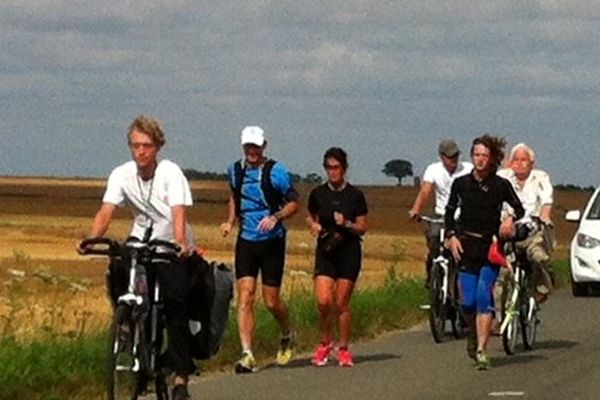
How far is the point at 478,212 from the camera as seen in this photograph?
52.4 ft

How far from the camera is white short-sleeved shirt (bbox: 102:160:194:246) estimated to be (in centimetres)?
1198

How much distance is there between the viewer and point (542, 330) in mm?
20469

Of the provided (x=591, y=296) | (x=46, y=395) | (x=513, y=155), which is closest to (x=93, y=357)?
(x=46, y=395)

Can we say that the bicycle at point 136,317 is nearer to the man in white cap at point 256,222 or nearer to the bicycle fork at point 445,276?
the man in white cap at point 256,222

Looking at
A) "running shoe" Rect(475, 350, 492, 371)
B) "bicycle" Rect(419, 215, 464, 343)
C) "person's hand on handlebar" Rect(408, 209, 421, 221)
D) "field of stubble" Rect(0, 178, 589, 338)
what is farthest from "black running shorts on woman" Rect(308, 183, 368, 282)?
"person's hand on handlebar" Rect(408, 209, 421, 221)

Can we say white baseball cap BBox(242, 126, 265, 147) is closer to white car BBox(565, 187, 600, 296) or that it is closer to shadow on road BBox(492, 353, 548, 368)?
shadow on road BBox(492, 353, 548, 368)

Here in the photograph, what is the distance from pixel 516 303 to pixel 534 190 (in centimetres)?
118

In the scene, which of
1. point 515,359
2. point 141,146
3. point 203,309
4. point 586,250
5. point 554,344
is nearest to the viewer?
point 141,146

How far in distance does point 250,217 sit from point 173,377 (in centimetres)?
353

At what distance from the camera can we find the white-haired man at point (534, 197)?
58.2 feet

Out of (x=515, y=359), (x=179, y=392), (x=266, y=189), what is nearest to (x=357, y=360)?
(x=515, y=359)

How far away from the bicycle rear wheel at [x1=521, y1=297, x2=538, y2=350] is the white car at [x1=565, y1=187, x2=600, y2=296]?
8.65 meters

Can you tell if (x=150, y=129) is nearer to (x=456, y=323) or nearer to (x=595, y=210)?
(x=456, y=323)

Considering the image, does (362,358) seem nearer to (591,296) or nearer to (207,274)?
(207,274)
